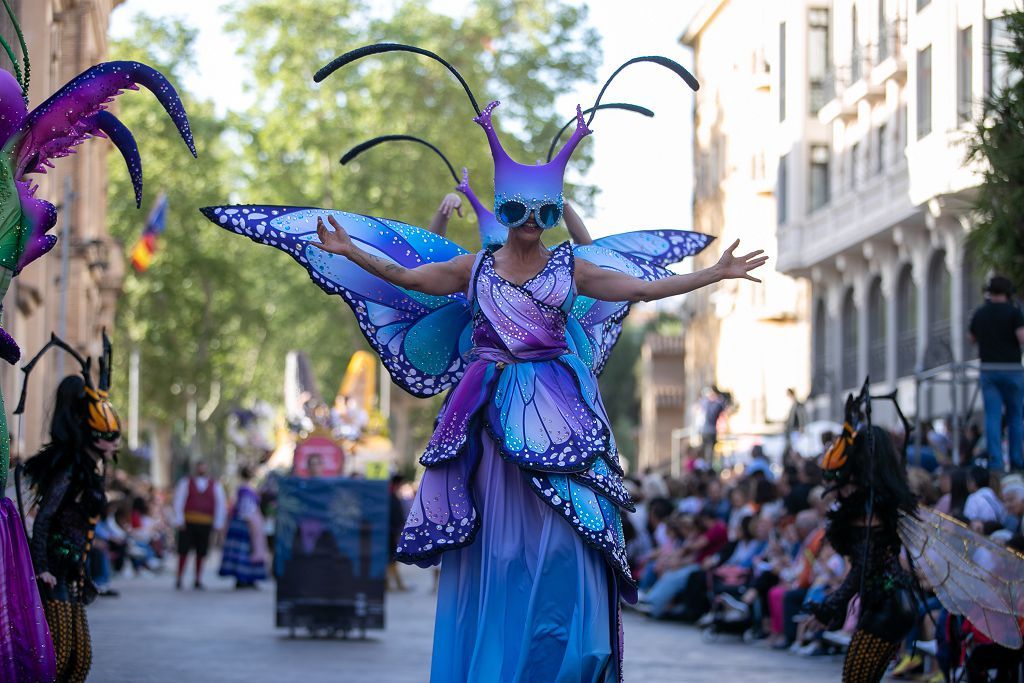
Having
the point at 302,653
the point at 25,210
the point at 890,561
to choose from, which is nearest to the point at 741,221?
the point at 302,653

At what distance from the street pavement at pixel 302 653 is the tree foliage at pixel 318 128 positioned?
124ft

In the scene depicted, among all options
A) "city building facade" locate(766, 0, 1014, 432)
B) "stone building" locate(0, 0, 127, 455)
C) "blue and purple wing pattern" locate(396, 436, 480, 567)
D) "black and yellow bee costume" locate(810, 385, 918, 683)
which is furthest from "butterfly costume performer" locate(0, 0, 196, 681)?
"city building facade" locate(766, 0, 1014, 432)

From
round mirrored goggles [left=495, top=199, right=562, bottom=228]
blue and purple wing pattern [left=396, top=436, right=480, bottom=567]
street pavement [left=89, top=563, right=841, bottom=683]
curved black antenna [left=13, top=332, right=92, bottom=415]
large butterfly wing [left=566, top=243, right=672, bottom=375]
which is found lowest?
street pavement [left=89, top=563, right=841, bottom=683]

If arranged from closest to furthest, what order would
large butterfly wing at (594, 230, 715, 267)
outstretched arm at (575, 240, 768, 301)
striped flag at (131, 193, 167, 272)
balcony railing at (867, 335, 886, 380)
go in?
outstretched arm at (575, 240, 768, 301) → large butterfly wing at (594, 230, 715, 267) → balcony railing at (867, 335, 886, 380) → striped flag at (131, 193, 167, 272)

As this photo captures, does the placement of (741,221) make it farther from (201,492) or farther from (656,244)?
(656,244)

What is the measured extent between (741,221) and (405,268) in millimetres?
54140

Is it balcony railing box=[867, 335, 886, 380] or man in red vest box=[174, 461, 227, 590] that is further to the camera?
balcony railing box=[867, 335, 886, 380]

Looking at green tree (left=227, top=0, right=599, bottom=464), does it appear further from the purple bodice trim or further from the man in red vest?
the purple bodice trim

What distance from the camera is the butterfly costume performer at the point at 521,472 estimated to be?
813cm

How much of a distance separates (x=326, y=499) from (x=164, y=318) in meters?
50.0

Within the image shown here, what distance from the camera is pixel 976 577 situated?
1040 cm

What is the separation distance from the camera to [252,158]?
6362cm

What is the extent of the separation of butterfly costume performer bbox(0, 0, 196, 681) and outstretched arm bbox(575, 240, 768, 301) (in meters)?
2.09

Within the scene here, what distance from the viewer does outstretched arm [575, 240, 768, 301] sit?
8.27 m
